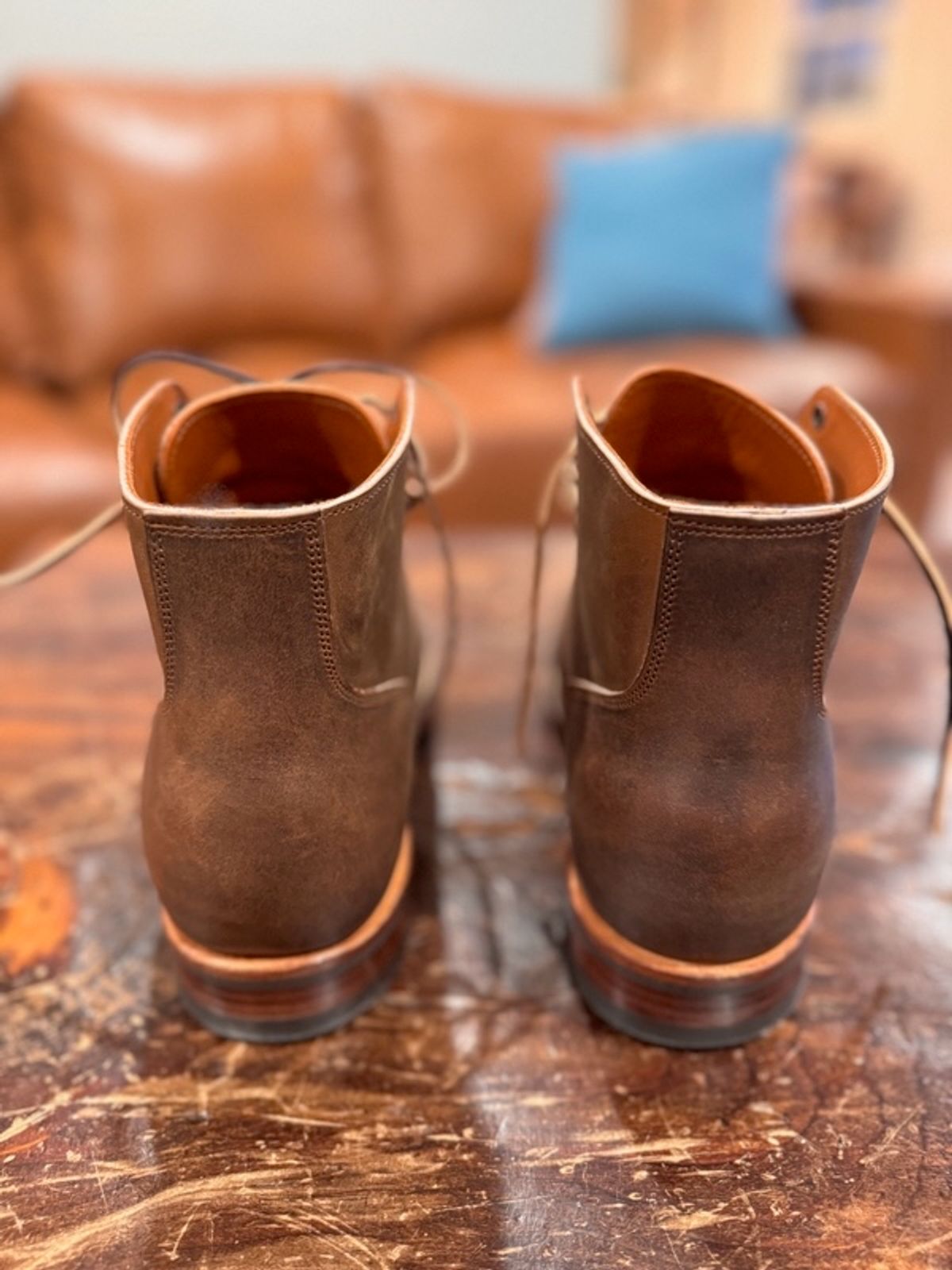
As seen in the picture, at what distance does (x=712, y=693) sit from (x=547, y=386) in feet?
3.66

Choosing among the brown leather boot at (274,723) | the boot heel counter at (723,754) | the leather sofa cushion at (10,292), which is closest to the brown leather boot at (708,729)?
the boot heel counter at (723,754)

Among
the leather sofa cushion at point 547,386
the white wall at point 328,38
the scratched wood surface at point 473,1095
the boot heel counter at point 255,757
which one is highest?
the white wall at point 328,38

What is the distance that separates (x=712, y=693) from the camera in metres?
0.42

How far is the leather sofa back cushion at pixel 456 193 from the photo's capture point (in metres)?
1.69

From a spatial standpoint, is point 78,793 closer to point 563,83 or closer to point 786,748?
point 786,748

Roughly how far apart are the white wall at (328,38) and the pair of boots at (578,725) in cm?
193

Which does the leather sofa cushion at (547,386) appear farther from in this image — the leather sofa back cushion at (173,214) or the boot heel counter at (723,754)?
the boot heel counter at (723,754)

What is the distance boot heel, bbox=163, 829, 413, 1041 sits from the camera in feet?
1.49

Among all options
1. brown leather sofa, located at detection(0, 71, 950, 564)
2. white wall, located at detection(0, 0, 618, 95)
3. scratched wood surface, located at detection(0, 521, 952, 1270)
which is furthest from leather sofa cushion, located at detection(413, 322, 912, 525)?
white wall, located at detection(0, 0, 618, 95)

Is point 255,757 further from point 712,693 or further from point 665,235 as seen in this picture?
point 665,235

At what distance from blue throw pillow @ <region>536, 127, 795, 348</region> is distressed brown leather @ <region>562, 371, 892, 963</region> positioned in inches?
45.2

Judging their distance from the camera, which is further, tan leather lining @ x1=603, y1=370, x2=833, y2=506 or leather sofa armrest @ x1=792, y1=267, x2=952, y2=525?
leather sofa armrest @ x1=792, y1=267, x2=952, y2=525

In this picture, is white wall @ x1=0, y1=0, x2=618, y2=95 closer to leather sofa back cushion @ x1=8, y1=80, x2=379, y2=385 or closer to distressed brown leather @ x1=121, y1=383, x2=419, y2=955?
leather sofa back cushion @ x1=8, y1=80, x2=379, y2=385

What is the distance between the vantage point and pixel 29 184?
155cm
